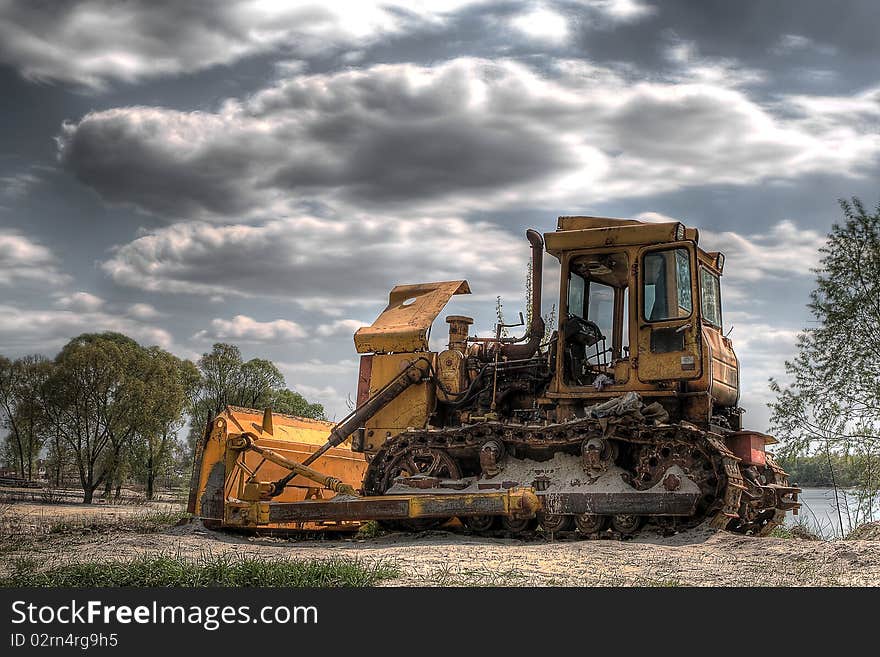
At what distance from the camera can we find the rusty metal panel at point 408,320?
13.2 metres

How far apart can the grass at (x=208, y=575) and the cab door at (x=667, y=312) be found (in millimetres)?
4732

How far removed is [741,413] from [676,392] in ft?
5.56

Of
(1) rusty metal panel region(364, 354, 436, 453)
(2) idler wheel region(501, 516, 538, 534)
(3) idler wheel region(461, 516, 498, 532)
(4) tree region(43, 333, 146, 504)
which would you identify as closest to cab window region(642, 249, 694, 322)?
(2) idler wheel region(501, 516, 538, 534)

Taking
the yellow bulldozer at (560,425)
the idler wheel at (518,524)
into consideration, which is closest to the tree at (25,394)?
the yellow bulldozer at (560,425)

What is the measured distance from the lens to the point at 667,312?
1103 cm

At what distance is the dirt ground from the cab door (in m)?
1.93

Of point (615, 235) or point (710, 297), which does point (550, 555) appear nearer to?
point (615, 235)

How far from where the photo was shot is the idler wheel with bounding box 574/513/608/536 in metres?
10.6

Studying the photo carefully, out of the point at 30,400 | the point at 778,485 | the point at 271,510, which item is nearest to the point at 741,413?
the point at 778,485

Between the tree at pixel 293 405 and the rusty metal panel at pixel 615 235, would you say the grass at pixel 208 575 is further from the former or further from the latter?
the tree at pixel 293 405

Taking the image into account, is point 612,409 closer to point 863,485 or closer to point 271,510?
point 271,510

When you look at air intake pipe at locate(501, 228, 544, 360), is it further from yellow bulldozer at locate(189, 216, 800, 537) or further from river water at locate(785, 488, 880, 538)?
river water at locate(785, 488, 880, 538)

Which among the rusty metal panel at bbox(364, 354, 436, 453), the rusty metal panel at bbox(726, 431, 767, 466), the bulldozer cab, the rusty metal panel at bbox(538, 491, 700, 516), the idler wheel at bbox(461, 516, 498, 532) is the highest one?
the bulldozer cab

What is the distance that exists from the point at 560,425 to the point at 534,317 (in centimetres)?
198
